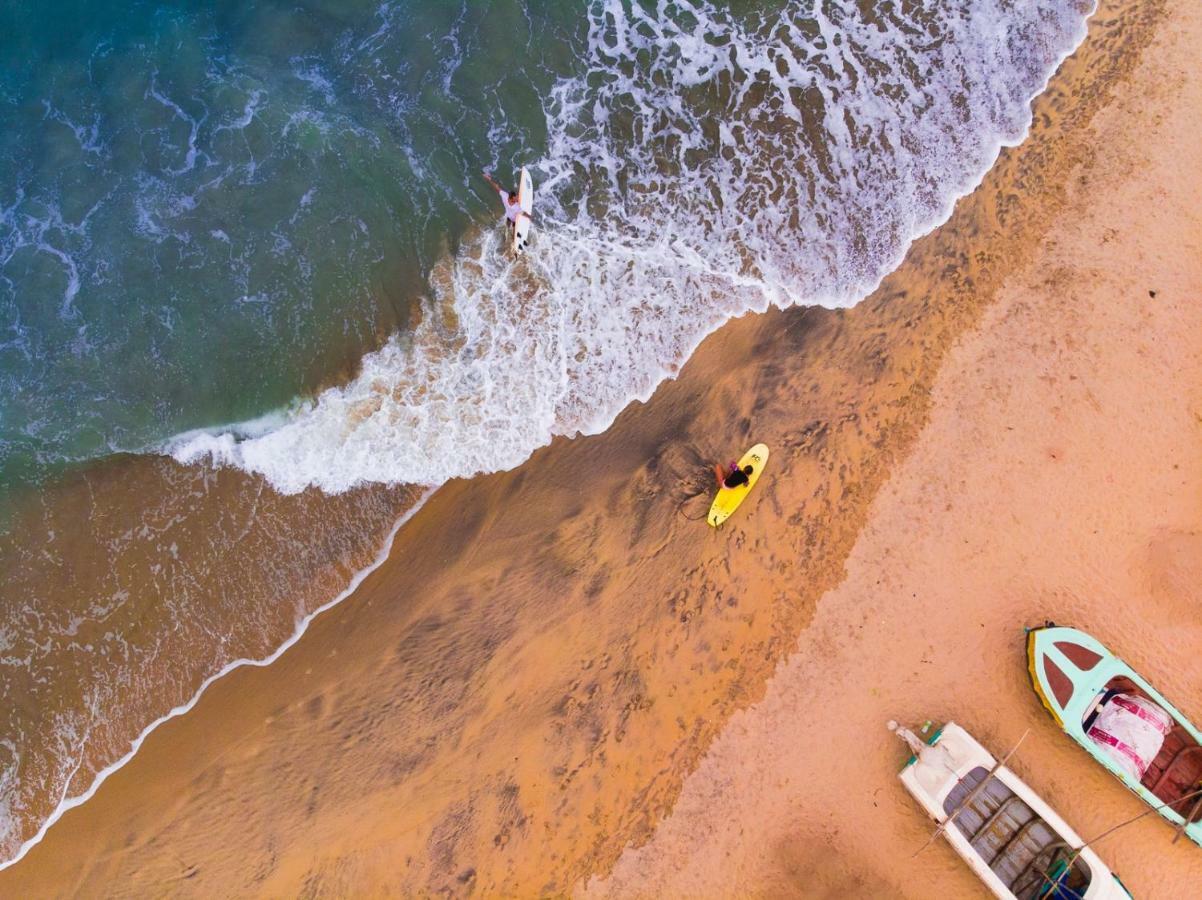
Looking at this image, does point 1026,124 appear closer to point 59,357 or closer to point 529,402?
point 529,402

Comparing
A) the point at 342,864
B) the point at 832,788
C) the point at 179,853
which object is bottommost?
the point at 832,788

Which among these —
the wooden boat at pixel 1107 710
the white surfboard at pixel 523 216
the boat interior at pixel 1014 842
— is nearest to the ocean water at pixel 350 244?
the white surfboard at pixel 523 216

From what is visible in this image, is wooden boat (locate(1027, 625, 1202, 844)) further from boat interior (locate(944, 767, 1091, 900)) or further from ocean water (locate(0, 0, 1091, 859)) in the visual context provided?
ocean water (locate(0, 0, 1091, 859))

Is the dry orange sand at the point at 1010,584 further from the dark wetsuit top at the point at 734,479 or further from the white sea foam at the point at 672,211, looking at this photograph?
the white sea foam at the point at 672,211

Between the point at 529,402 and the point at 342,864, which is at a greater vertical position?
the point at 529,402

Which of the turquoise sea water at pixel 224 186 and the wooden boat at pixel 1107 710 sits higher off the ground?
the turquoise sea water at pixel 224 186

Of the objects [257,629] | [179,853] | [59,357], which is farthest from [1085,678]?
[59,357]

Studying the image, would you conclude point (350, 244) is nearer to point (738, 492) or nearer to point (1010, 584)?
point (738, 492)

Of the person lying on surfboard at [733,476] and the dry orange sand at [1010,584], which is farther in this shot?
the dry orange sand at [1010,584]
